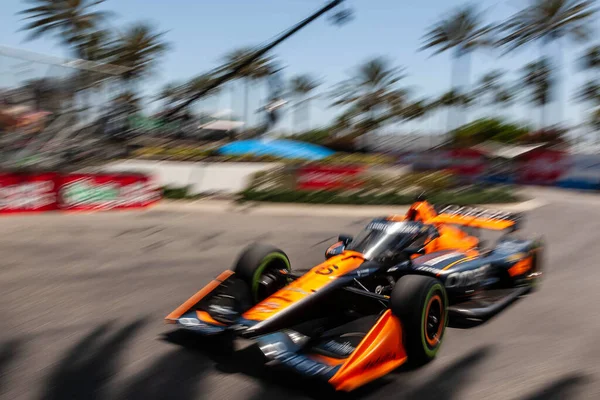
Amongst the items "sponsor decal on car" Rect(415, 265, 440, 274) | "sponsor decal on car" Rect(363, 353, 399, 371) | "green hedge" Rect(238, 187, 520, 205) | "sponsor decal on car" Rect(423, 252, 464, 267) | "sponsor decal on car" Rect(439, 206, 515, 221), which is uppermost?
"green hedge" Rect(238, 187, 520, 205)

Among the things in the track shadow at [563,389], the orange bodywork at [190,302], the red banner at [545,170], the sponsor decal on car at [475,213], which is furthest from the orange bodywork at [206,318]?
the red banner at [545,170]

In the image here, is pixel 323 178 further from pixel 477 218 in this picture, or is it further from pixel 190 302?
pixel 190 302

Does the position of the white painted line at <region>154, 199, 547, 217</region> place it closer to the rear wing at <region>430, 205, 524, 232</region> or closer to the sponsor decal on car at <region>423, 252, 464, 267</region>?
the rear wing at <region>430, 205, 524, 232</region>

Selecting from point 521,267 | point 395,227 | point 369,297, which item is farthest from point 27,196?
point 521,267

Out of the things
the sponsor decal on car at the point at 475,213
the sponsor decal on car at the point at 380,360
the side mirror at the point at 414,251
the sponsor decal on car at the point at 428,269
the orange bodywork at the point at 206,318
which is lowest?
the sponsor decal on car at the point at 380,360

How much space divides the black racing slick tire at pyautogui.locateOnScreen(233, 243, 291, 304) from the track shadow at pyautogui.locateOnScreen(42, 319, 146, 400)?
113 centimetres

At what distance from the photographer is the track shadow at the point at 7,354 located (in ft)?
14.7

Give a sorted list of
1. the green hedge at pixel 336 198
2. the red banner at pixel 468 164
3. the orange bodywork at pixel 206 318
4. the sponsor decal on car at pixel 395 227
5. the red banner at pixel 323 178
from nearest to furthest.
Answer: the orange bodywork at pixel 206 318
the sponsor decal on car at pixel 395 227
the green hedge at pixel 336 198
the red banner at pixel 323 178
the red banner at pixel 468 164

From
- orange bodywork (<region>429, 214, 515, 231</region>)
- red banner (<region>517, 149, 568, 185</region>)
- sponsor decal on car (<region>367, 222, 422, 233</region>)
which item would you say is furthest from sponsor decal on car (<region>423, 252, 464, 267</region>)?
red banner (<region>517, 149, 568, 185</region>)

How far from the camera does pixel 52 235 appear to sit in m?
10.0

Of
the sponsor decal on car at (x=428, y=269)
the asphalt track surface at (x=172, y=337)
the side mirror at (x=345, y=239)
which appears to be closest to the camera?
the asphalt track surface at (x=172, y=337)

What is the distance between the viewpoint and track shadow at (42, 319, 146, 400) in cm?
420

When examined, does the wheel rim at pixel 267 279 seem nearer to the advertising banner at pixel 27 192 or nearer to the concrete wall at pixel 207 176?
the advertising banner at pixel 27 192

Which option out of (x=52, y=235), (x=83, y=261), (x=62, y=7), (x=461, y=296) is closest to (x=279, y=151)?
(x=62, y=7)
